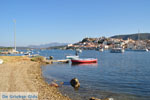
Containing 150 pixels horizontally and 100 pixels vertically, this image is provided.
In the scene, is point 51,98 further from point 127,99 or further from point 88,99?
point 127,99

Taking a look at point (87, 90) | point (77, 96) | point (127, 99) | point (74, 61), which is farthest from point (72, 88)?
point (74, 61)

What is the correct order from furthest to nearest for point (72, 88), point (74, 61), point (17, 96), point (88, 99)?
point (74, 61) < point (72, 88) < point (88, 99) < point (17, 96)

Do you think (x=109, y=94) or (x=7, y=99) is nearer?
(x=7, y=99)

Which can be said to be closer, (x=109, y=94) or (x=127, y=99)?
(x=127, y=99)

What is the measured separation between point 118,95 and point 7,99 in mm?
10534

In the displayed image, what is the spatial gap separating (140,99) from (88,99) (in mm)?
4922

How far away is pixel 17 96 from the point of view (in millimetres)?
12203

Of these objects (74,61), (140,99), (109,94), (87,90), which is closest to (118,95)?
(109,94)

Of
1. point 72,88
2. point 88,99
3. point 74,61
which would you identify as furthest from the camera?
point 74,61

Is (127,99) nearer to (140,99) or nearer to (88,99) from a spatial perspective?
(140,99)

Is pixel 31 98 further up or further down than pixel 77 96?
further up

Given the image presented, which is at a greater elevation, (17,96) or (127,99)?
(17,96)

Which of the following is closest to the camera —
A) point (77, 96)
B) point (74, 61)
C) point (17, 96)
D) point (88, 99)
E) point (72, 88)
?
point (17, 96)

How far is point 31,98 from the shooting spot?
476 inches
